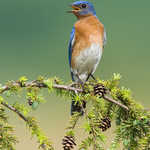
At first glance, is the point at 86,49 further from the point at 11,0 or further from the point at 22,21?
the point at 11,0

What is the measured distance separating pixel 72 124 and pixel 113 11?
17.5m

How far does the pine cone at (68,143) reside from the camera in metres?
2.71

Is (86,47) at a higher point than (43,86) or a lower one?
higher

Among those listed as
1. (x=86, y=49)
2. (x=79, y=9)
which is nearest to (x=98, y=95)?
(x=86, y=49)

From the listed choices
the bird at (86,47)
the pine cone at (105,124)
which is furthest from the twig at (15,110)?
the bird at (86,47)

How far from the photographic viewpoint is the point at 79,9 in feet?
19.1

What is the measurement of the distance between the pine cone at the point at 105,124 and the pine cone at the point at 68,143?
244 mm

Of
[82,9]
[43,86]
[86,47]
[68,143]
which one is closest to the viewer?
[68,143]

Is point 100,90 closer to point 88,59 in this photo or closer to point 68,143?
point 68,143

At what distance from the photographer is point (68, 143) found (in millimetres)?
2723

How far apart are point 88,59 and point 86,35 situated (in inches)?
10.3

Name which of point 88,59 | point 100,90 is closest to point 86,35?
point 88,59

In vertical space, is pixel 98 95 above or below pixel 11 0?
below

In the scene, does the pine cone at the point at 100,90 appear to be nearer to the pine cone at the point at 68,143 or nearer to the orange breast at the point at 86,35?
the pine cone at the point at 68,143
